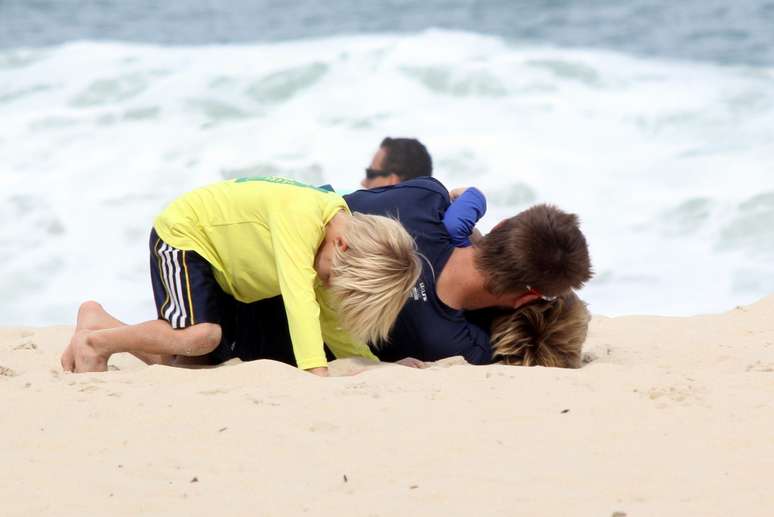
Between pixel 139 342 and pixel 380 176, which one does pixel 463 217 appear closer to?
pixel 139 342

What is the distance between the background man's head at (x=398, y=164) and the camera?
530cm

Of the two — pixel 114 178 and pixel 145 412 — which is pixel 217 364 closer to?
pixel 145 412

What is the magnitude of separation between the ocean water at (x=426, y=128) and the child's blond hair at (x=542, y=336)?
266 centimetres

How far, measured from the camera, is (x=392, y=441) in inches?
107

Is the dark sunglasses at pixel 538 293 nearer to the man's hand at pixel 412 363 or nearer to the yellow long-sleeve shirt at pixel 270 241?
the man's hand at pixel 412 363

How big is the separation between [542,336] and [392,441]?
1.06 meters

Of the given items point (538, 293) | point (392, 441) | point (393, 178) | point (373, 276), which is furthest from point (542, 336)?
point (393, 178)

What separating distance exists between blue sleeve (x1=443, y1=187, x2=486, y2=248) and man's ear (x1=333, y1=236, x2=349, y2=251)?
0.53 m

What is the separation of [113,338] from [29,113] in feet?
24.5

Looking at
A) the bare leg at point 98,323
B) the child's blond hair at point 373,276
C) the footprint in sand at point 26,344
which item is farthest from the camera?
the footprint in sand at point 26,344

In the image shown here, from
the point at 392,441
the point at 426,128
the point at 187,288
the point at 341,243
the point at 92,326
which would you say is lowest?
the point at 392,441

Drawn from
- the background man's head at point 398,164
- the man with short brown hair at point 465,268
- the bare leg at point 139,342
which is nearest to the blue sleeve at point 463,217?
the man with short brown hair at point 465,268

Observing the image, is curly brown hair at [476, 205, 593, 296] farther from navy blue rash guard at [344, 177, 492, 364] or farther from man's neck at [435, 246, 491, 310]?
navy blue rash guard at [344, 177, 492, 364]

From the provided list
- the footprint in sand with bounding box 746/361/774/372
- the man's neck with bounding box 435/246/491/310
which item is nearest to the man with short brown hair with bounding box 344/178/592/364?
the man's neck with bounding box 435/246/491/310
